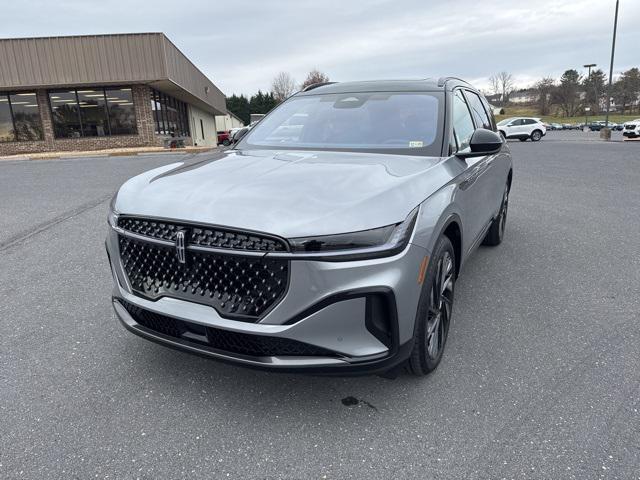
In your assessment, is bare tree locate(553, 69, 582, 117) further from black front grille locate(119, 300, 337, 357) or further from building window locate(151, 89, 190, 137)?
black front grille locate(119, 300, 337, 357)

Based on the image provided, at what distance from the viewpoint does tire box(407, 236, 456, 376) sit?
243 cm

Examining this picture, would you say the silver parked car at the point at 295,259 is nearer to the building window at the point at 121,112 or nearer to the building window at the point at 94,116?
the building window at the point at 121,112

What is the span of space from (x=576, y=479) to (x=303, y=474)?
114 cm

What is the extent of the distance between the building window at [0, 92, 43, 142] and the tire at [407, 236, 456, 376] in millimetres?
27777

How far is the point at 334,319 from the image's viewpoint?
2100mm

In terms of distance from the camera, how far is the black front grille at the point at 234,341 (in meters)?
2.15

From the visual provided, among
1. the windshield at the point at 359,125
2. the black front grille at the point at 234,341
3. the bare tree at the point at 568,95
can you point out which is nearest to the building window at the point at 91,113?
the windshield at the point at 359,125

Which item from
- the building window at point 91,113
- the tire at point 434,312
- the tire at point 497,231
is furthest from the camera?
the building window at point 91,113

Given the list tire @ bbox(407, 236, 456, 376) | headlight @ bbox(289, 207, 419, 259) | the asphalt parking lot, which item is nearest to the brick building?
the asphalt parking lot

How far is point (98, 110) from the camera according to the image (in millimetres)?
25203

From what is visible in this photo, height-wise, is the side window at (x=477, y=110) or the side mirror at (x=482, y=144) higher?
the side window at (x=477, y=110)

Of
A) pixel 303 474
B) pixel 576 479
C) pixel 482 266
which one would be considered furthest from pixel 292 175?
pixel 482 266

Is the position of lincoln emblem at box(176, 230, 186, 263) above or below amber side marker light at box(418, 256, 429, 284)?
above

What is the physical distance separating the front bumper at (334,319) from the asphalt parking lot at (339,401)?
1.29 feet
